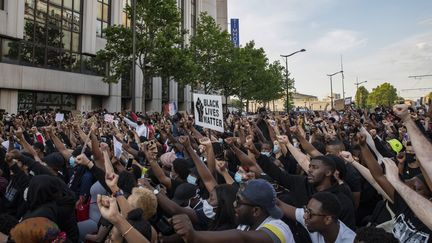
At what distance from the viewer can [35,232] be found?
252 cm

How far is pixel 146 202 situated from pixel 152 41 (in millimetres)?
21483

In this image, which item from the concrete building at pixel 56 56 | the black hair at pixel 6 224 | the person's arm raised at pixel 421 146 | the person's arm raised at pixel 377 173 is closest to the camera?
the person's arm raised at pixel 421 146

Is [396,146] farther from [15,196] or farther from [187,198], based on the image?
[15,196]

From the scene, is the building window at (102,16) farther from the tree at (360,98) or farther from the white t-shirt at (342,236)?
the tree at (360,98)

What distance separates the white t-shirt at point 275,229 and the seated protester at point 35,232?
133 cm

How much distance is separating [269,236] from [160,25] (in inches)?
910

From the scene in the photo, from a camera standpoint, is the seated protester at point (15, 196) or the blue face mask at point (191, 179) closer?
the seated protester at point (15, 196)

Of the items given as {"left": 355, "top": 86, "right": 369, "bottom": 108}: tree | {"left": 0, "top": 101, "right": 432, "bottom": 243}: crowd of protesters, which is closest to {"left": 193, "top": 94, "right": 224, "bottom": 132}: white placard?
{"left": 0, "top": 101, "right": 432, "bottom": 243}: crowd of protesters

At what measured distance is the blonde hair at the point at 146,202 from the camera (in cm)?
317

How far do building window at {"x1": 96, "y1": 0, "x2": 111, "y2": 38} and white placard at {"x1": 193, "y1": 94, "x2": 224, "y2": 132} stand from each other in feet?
84.5

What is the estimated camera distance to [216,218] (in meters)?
3.07

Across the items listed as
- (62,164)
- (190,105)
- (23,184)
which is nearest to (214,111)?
(62,164)

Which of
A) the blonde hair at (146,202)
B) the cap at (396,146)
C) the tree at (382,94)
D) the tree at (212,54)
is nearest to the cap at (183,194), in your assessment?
the blonde hair at (146,202)

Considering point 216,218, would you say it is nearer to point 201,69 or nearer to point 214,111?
point 214,111
